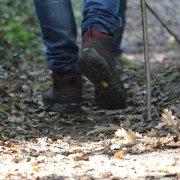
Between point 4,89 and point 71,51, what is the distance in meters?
0.86

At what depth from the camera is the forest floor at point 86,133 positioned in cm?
205

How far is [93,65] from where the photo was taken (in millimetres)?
2881

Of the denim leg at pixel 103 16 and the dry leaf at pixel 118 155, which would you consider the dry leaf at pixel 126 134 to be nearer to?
the dry leaf at pixel 118 155

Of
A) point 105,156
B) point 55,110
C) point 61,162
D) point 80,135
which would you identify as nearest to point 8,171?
point 61,162

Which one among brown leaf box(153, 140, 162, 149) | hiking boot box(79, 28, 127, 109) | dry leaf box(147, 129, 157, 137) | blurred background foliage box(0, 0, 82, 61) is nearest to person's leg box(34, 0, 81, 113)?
hiking boot box(79, 28, 127, 109)

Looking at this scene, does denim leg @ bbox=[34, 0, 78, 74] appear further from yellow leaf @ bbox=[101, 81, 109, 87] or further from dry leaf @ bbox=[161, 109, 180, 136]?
dry leaf @ bbox=[161, 109, 180, 136]

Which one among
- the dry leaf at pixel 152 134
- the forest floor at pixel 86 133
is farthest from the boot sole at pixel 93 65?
the dry leaf at pixel 152 134

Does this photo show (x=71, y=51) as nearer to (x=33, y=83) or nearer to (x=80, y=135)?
(x=80, y=135)

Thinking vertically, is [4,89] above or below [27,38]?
below

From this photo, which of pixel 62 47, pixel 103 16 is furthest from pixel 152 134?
pixel 62 47

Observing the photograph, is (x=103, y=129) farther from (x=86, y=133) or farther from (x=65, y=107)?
(x=65, y=107)

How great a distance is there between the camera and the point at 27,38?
6.96 metres

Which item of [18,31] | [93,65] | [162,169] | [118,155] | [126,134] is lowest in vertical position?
[162,169]

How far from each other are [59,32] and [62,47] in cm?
10
